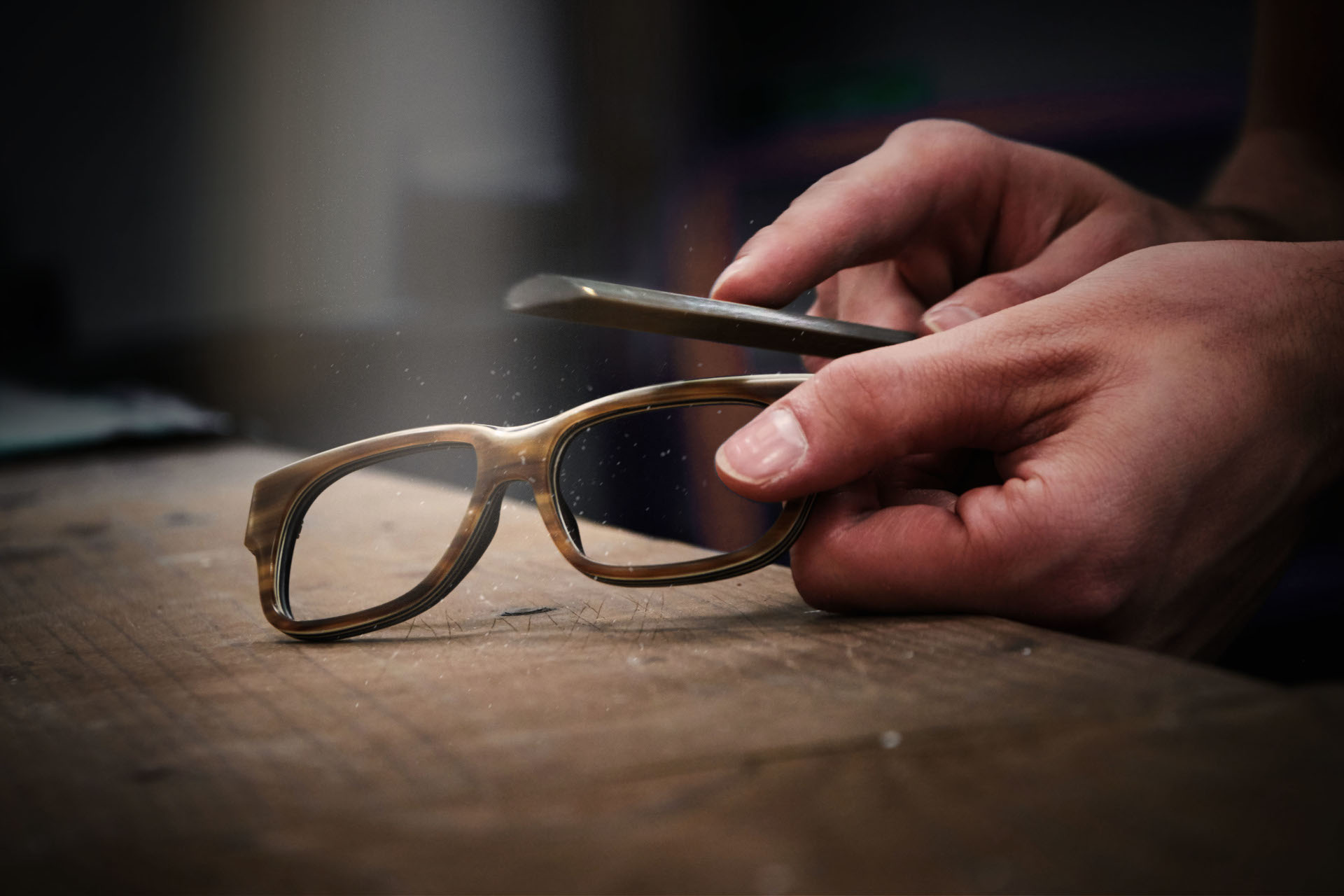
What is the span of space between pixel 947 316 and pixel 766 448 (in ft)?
0.96

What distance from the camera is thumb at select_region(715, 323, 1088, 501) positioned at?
549 mm

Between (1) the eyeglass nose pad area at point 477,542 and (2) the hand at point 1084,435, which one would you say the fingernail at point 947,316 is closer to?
(2) the hand at point 1084,435

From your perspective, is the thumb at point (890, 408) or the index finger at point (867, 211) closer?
the thumb at point (890, 408)

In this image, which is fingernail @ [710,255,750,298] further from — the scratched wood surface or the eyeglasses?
the scratched wood surface

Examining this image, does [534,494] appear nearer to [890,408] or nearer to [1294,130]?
[890,408]

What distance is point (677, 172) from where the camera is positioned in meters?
1.86

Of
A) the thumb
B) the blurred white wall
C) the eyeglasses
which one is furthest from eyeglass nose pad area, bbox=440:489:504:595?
the blurred white wall

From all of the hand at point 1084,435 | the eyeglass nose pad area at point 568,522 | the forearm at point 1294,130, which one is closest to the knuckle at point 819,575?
the hand at point 1084,435

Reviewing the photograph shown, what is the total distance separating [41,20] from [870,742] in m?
2.90

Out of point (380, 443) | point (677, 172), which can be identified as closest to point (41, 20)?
point (677, 172)

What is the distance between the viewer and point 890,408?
0.55 meters

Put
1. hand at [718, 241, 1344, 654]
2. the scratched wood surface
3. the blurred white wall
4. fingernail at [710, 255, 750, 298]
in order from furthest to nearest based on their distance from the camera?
the blurred white wall < fingernail at [710, 255, 750, 298] < hand at [718, 241, 1344, 654] < the scratched wood surface

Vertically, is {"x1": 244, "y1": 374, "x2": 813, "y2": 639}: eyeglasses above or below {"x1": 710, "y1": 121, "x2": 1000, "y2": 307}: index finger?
below

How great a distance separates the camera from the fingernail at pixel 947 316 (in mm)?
767
